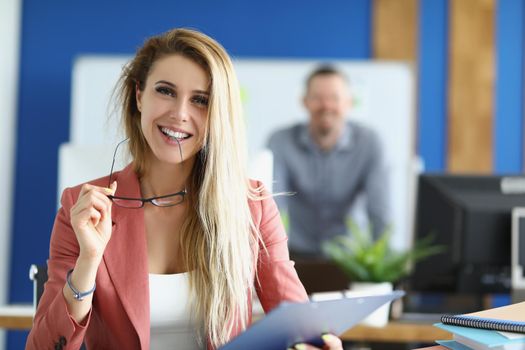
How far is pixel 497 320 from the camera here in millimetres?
1271

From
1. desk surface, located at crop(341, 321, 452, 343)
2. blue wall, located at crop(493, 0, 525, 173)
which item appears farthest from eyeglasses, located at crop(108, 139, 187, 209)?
blue wall, located at crop(493, 0, 525, 173)

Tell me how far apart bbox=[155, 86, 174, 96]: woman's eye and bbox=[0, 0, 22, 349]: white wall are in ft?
10.1

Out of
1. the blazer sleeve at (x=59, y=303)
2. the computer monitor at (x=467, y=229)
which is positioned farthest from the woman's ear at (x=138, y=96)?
the computer monitor at (x=467, y=229)

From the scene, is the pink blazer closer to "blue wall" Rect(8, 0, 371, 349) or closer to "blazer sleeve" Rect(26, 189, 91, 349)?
"blazer sleeve" Rect(26, 189, 91, 349)

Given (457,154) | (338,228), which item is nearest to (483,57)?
(457,154)

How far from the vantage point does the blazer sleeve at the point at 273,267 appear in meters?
1.63

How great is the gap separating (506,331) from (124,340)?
75cm

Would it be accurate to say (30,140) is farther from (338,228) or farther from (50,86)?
(338,228)

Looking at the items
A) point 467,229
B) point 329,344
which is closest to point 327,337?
point 329,344

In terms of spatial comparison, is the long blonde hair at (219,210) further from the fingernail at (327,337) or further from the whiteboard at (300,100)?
the whiteboard at (300,100)

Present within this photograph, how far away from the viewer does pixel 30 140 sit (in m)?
4.65

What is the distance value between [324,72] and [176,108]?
292 cm

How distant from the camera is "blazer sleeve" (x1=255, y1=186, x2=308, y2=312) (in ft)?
5.33

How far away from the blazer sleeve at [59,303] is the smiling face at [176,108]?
0.22 metres
